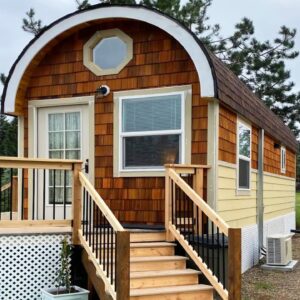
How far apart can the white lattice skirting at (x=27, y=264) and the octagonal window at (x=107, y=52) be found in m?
3.10

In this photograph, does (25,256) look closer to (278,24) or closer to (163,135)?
(163,135)

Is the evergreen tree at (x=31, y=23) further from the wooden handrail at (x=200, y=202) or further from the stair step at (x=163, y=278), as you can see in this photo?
the stair step at (x=163, y=278)

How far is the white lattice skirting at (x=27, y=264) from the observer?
19.6 ft

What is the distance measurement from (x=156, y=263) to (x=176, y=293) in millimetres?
613

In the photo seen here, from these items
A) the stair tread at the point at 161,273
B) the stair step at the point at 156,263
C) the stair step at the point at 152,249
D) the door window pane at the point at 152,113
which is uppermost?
the door window pane at the point at 152,113

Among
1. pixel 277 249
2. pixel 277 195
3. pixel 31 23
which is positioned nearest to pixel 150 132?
pixel 277 249

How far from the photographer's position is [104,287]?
221 inches

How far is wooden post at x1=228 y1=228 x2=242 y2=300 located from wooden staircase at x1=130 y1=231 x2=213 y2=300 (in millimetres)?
582

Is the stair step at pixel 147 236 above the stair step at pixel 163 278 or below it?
above

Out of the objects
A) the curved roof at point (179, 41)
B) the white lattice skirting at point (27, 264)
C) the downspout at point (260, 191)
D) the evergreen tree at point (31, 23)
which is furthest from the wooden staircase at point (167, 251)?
the evergreen tree at point (31, 23)

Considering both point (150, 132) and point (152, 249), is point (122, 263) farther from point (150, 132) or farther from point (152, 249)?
point (150, 132)

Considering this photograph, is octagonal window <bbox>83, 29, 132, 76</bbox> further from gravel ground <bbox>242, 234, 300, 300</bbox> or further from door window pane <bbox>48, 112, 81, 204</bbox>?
gravel ground <bbox>242, 234, 300, 300</bbox>

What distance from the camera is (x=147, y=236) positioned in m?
6.86

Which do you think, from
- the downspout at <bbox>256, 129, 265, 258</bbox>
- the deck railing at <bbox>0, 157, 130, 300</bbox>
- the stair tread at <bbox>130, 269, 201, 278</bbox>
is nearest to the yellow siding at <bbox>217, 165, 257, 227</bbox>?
the downspout at <bbox>256, 129, 265, 258</bbox>
